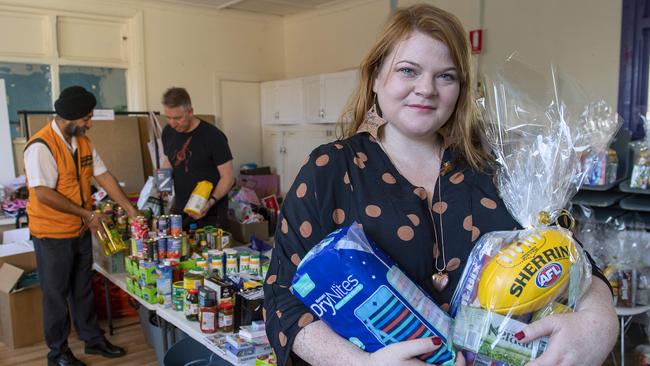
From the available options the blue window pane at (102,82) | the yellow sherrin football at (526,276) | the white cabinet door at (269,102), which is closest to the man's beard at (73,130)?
the yellow sherrin football at (526,276)

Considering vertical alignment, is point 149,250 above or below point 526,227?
below

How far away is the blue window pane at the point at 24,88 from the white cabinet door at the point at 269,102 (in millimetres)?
2646

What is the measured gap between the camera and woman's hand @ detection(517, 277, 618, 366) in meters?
0.84

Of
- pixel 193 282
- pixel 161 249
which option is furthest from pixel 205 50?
pixel 193 282

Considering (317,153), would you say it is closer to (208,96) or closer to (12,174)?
(12,174)

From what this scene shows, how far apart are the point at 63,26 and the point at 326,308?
19.8ft

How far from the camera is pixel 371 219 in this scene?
1005 mm

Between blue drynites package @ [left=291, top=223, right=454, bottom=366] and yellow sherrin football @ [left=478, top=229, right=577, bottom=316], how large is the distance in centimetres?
11

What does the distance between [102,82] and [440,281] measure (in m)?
6.05

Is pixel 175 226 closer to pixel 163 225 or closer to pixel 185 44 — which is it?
pixel 163 225

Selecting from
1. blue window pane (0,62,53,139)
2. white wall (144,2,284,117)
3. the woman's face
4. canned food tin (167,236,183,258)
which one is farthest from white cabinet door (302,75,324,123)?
the woman's face

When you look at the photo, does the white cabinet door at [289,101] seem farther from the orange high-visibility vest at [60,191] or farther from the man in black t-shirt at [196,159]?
the orange high-visibility vest at [60,191]

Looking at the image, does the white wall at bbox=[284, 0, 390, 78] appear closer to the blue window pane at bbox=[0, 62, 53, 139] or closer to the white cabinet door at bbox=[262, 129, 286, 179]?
the white cabinet door at bbox=[262, 129, 286, 179]

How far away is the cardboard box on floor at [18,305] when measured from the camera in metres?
3.64
